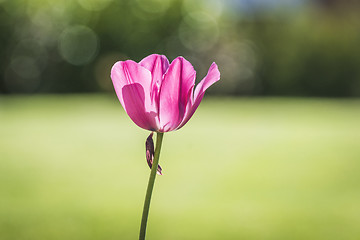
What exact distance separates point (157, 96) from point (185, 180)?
2858 millimetres

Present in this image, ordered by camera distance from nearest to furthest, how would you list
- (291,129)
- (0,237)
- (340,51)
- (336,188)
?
(0,237)
(336,188)
(291,129)
(340,51)

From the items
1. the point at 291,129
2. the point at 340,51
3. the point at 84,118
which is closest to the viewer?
the point at 291,129

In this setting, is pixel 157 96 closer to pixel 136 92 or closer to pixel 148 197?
pixel 136 92

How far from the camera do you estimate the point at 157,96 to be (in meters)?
0.82

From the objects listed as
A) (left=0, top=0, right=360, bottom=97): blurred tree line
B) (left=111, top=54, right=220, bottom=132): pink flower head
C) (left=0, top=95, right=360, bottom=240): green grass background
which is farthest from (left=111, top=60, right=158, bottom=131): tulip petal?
(left=0, top=0, right=360, bottom=97): blurred tree line

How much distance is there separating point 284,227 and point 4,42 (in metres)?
10.2

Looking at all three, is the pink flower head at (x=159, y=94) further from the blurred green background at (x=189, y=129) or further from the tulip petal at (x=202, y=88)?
the blurred green background at (x=189, y=129)

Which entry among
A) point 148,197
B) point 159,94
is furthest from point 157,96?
point 148,197

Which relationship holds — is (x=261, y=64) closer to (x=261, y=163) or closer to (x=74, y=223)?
(x=261, y=163)

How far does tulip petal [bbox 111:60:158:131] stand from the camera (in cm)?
80

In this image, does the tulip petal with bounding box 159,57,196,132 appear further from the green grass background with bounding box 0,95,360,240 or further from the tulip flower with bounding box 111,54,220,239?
the green grass background with bounding box 0,95,360,240

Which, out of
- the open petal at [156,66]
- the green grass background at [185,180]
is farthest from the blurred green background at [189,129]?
the open petal at [156,66]

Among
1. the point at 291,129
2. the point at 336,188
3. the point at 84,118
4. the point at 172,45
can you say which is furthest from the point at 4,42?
the point at 336,188

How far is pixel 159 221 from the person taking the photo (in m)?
2.61
